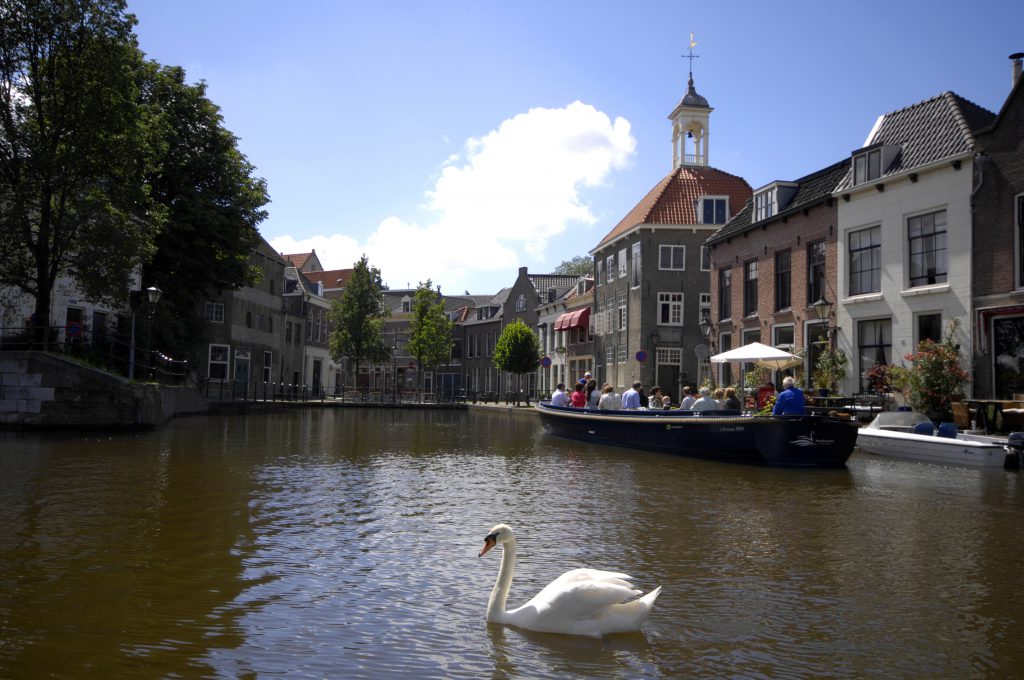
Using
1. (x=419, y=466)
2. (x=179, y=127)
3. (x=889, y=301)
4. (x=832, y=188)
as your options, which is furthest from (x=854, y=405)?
(x=179, y=127)

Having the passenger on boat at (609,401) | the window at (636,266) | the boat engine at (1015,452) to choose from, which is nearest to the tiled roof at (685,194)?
the window at (636,266)

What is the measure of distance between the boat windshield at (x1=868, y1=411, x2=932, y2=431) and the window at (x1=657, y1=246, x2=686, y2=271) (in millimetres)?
23002

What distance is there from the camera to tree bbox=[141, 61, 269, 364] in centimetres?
3145

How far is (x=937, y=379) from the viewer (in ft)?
66.8

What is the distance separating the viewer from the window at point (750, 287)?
30.8 m

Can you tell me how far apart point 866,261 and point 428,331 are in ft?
116

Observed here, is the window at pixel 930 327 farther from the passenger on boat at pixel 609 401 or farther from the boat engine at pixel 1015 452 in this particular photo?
the passenger on boat at pixel 609 401

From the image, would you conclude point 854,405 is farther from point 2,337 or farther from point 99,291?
point 2,337

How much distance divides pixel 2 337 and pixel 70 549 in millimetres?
19462

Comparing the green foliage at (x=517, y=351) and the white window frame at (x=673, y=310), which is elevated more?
the white window frame at (x=673, y=310)

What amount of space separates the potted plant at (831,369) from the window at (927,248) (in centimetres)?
297

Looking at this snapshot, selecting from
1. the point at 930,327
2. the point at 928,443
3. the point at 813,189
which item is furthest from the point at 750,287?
the point at 928,443

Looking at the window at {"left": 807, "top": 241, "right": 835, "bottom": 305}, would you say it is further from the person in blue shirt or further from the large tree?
the large tree

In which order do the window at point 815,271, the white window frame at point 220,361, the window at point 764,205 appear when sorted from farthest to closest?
the white window frame at point 220,361 < the window at point 764,205 < the window at point 815,271
